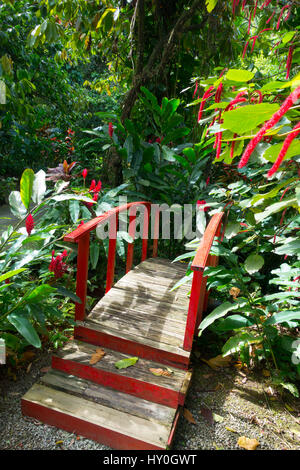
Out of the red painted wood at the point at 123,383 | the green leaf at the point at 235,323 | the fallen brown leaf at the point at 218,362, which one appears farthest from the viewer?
the fallen brown leaf at the point at 218,362

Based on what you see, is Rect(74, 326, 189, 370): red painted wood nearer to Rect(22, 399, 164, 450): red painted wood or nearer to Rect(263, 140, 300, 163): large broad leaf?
Rect(22, 399, 164, 450): red painted wood

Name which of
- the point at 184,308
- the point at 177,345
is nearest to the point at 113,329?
the point at 177,345

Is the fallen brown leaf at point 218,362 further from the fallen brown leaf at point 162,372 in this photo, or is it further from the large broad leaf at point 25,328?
the large broad leaf at point 25,328

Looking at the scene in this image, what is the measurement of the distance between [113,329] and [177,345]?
0.41 metres

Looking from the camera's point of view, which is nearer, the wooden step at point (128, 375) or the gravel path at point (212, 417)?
the gravel path at point (212, 417)

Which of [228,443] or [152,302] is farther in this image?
[152,302]

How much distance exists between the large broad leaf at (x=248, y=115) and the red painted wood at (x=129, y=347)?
4.73 feet

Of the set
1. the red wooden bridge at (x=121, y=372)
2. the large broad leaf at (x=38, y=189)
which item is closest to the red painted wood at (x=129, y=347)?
the red wooden bridge at (x=121, y=372)

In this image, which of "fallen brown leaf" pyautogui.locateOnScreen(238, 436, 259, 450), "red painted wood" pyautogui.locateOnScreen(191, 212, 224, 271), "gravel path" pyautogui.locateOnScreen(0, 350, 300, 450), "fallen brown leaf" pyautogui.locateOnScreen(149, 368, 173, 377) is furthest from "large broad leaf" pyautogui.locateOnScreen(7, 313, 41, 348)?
"fallen brown leaf" pyautogui.locateOnScreen(238, 436, 259, 450)

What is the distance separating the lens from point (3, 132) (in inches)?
180

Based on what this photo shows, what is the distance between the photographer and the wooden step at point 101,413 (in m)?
1.44

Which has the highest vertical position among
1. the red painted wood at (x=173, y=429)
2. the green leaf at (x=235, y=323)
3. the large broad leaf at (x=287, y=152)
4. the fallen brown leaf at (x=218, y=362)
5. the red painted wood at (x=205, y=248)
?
the large broad leaf at (x=287, y=152)
